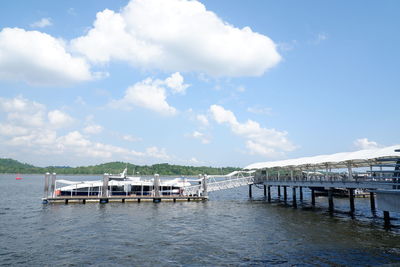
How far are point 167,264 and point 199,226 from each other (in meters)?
12.6

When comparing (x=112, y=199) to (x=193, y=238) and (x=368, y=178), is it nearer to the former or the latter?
(x=193, y=238)

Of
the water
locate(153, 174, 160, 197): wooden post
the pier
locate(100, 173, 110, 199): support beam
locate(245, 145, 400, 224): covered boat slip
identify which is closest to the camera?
the water

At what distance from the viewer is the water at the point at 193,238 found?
19625mm

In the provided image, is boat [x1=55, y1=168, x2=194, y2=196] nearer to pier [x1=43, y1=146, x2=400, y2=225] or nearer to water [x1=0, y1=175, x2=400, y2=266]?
pier [x1=43, y1=146, x2=400, y2=225]

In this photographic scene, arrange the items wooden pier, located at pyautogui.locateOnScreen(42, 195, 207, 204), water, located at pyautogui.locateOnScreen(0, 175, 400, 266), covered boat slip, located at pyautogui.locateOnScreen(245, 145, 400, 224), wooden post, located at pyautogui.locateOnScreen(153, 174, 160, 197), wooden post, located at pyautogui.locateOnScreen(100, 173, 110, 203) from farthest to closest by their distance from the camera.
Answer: wooden post, located at pyautogui.locateOnScreen(153, 174, 160, 197)
wooden post, located at pyautogui.locateOnScreen(100, 173, 110, 203)
wooden pier, located at pyautogui.locateOnScreen(42, 195, 207, 204)
covered boat slip, located at pyautogui.locateOnScreen(245, 145, 400, 224)
water, located at pyautogui.locateOnScreen(0, 175, 400, 266)

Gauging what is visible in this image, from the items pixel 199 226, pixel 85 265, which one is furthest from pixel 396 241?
pixel 85 265

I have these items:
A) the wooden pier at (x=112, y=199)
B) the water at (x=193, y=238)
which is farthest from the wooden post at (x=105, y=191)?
the water at (x=193, y=238)

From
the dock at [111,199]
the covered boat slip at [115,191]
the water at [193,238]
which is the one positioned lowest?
the water at [193,238]

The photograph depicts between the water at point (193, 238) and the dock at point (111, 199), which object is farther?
the dock at point (111, 199)

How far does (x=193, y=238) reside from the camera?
25.7 metres

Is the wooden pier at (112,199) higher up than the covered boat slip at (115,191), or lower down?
lower down

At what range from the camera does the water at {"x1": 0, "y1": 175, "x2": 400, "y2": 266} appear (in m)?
19.6

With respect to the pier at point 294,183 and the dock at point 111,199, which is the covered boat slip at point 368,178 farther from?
the dock at point 111,199

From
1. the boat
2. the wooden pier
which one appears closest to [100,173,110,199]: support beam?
the wooden pier
